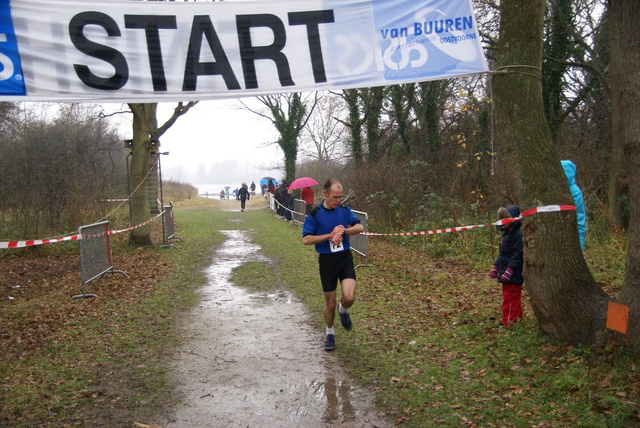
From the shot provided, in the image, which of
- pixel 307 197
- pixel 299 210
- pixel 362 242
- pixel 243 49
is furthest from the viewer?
pixel 299 210

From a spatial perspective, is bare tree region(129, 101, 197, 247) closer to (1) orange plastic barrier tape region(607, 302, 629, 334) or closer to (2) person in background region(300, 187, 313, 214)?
(2) person in background region(300, 187, 313, 214)

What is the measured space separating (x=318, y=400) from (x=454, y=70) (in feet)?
11.0

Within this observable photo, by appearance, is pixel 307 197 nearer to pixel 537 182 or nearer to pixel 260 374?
pixel 260 374

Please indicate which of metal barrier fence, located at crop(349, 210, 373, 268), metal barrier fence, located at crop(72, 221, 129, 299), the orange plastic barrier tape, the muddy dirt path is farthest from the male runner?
metal barrier fence, located at crop(349, 210, 373, 268)

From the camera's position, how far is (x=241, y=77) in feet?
15.9

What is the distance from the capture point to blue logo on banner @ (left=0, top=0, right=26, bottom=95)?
14.8ft

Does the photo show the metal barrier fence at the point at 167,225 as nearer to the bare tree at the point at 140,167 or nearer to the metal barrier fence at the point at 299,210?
the bare tree at the point at 140,167

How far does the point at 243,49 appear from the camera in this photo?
4855 mm

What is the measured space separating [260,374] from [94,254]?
5.98 m

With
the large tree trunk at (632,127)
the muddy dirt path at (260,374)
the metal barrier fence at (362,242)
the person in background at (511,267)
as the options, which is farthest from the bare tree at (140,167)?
the large tree trunk at (632,127)

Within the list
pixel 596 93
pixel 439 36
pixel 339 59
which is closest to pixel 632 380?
pixel 439 36

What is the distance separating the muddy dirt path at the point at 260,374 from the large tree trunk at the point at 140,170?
7.84 m

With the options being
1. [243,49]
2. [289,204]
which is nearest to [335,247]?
[243,49]

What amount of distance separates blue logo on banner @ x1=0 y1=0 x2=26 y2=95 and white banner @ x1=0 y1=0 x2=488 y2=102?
6cm
